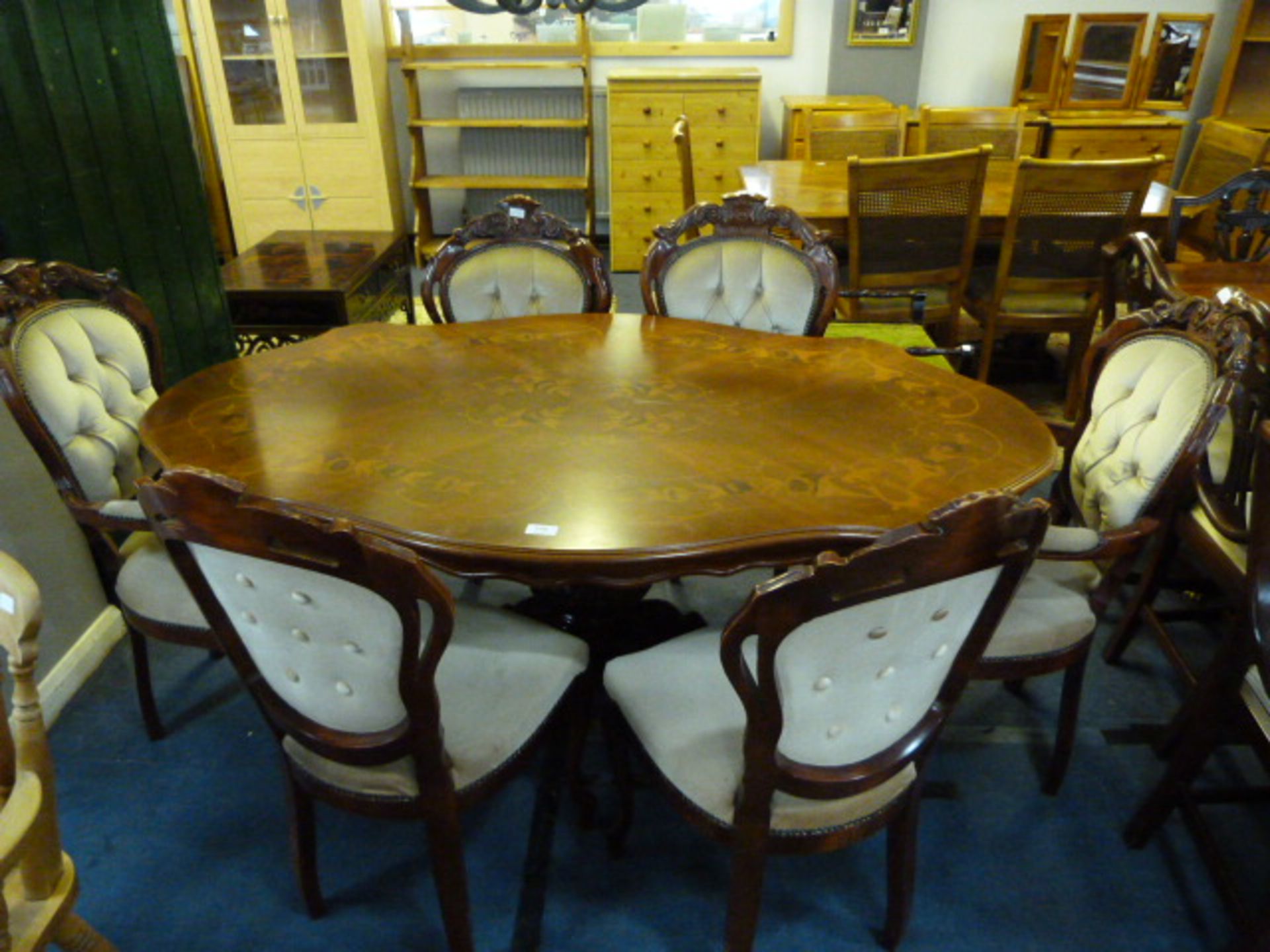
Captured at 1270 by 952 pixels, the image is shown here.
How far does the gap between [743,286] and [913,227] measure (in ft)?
3.28

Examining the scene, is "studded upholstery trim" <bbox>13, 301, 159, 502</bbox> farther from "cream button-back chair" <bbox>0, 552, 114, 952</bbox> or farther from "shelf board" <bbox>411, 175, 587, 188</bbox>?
"shelf board" <bbox>411, 175, 587, 188</bbox>

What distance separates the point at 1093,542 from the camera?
4.55ft

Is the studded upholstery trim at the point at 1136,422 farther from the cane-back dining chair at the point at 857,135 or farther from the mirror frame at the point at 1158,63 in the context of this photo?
the mirror frame at the point at 1158,63

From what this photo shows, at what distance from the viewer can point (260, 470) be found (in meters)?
1.38

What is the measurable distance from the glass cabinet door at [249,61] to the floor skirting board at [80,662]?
3431 millimetres

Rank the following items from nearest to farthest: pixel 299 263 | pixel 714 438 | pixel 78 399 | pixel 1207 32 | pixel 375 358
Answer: pixel 714 438 < pixel 78 399 < pixel 375 358 < pixel 299 263 < pixel 1207 32

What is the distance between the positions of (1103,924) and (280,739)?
138 cm

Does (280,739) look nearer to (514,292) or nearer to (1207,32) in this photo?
(514,292)

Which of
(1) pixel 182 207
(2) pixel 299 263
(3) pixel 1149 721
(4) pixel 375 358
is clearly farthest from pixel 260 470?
(2) pixel 299 263

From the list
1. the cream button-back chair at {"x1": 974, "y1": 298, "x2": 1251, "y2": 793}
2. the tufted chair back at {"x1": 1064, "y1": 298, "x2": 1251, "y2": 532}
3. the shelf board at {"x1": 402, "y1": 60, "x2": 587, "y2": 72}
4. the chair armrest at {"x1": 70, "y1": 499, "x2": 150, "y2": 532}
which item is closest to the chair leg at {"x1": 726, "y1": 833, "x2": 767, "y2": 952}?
the cream button-back chair at {"x1": 974, "y1": 298, "x2": 1251, "y2": 793}

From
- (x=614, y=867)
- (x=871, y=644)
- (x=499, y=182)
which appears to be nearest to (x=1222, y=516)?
(x=871, y=644)

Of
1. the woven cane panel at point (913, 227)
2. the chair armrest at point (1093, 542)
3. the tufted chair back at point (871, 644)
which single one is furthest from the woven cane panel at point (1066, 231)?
the tufted chair back at point (871, 644)

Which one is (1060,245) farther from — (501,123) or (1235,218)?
(501,123)

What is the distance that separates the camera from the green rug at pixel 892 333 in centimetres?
277
